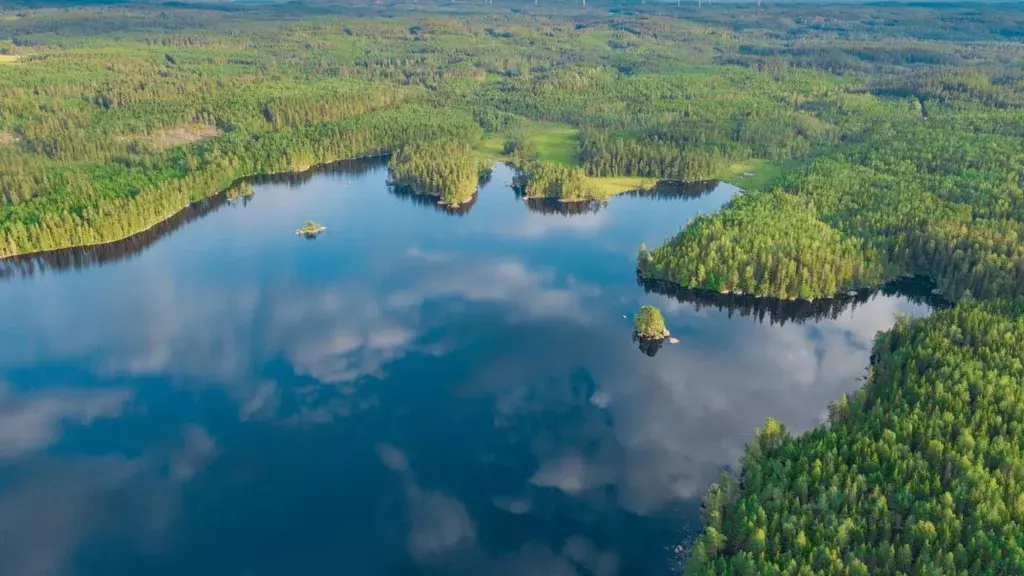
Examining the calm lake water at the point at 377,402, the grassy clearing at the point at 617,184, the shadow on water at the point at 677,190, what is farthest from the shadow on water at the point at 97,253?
the shadow on water at the point at 677,190

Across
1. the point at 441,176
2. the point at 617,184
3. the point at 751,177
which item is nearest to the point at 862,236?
the point at 751,177

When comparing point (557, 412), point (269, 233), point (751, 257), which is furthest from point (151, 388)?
point (751, 257)

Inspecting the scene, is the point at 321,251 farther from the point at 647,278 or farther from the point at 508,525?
the point at 508,525

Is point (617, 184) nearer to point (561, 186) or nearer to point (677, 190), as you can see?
point (677, 190)

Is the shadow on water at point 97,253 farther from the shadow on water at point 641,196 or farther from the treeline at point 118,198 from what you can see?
the shadow on water at point 641,196

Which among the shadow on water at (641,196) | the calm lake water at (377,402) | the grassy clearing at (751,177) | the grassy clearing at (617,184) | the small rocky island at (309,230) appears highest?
the grassy clearing at (751,177)

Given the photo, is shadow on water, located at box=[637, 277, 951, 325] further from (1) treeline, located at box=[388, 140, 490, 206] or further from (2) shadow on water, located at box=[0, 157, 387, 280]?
(2) shadow on water, located at box=[0, 157, 387, 280]
